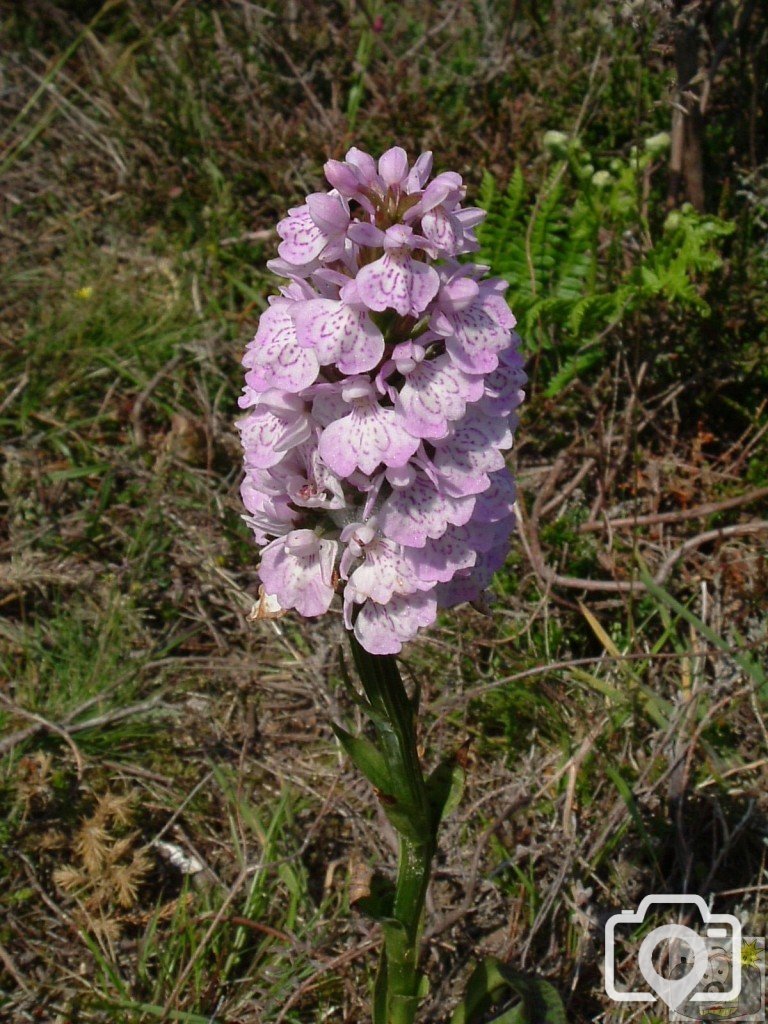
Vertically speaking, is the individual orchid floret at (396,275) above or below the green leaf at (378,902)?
above

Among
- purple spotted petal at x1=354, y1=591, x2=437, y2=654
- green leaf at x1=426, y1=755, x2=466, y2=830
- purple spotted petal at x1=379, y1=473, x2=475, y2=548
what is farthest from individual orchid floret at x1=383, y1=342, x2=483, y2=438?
green leaf at x1=426, y1=755, x2=466, y2=830

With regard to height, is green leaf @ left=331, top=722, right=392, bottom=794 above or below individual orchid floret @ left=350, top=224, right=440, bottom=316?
below

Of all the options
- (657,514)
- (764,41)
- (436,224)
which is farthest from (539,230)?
(436,224)

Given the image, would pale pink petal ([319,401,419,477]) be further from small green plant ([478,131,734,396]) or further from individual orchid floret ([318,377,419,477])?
small green plant ([478,131,734,396])

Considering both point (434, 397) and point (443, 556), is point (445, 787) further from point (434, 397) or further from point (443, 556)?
point (434, 397)

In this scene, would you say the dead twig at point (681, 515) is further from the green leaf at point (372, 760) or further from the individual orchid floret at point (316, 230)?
the individual orchid floret at point (316, 230)

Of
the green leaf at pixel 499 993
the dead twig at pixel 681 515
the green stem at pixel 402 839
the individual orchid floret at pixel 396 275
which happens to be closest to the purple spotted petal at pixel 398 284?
the individual orchid floret at pixel 396 275

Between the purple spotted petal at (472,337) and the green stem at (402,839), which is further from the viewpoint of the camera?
the green stem at (402,839)

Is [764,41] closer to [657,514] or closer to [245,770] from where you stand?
[657,514]
